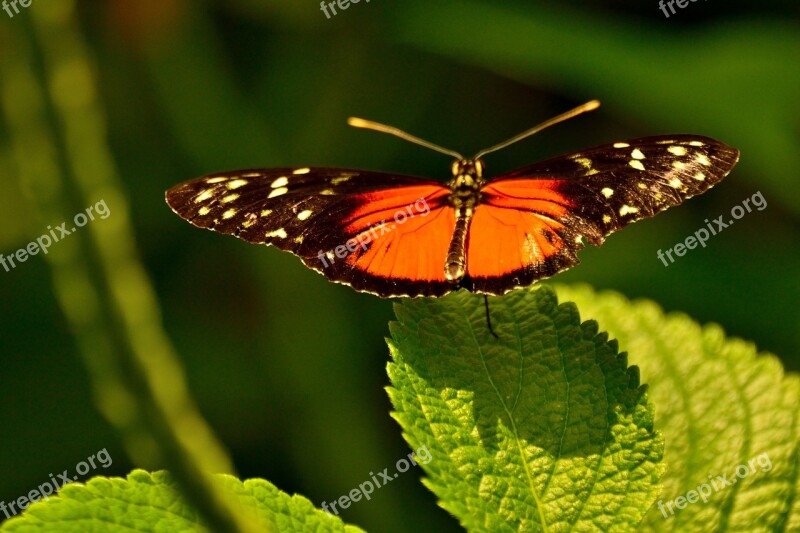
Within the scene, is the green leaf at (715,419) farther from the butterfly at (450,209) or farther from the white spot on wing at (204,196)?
the white spot on wing at (204,196)

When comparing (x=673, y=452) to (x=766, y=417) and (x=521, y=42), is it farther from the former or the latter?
(x=521, y=42)

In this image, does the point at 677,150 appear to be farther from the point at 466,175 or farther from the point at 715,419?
the point at 715,419

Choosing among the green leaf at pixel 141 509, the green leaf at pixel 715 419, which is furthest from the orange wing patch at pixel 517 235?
the green leaf at pixel 141 509

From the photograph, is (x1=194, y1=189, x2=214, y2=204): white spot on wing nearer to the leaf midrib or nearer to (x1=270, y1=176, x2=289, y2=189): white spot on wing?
(x1=270, y1=176, x2=289, y2=189): white spot on wing

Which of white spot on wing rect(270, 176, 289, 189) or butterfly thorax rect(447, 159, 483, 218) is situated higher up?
white spot on wing rect(270, 176, 289, 189)

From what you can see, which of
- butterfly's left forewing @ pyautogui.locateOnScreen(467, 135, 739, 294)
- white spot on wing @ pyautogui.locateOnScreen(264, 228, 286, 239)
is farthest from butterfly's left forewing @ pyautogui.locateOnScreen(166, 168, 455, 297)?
butterfly's left forewing @ pyautogui.locateOnScreen(467, 135, 739, 294)

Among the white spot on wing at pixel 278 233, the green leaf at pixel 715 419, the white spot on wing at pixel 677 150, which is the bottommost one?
the green leaf at pixel 715 419

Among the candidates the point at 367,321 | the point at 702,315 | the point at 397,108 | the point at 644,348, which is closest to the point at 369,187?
the point at 644,348
